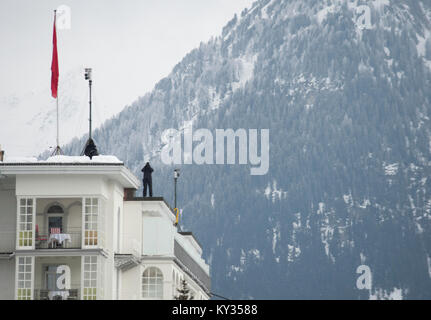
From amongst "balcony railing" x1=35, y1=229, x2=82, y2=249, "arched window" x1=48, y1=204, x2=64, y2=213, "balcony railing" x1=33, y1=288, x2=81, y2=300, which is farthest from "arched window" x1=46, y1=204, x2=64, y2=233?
"balcony railing" x1=33, y1=288, x2=81, y2=300

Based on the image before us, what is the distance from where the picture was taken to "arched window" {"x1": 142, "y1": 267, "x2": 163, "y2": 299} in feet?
254

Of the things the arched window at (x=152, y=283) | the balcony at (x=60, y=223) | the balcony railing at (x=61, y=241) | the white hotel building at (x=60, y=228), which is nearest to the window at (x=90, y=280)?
the white hotel building at (x=60, y=228)

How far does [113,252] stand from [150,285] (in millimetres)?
5945

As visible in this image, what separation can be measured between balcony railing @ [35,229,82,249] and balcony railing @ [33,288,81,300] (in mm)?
2198

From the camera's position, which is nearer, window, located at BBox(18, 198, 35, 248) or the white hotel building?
the white hotel building

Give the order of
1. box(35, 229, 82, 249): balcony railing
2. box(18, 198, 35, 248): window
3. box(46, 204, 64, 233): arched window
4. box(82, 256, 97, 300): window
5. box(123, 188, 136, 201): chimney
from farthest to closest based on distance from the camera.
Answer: box(123, 188, 136, 201): chimney → box(46, 204, 64, 233): arched window → box(18, 198, 35, 248): window → box(35, 229, 82, 249): balcony railing → box(82, 256, 97, 300): window

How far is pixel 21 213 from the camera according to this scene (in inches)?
2739

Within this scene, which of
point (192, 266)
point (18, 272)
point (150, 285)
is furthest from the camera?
point (192, 266)

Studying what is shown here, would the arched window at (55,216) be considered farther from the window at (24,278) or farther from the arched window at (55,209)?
the window at (24,278)

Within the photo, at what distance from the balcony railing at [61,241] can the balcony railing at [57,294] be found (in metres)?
2.20

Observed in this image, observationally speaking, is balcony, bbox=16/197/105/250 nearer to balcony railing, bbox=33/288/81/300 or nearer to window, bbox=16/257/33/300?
window, bbox=16/257/33/300

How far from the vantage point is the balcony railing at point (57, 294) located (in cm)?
6812
